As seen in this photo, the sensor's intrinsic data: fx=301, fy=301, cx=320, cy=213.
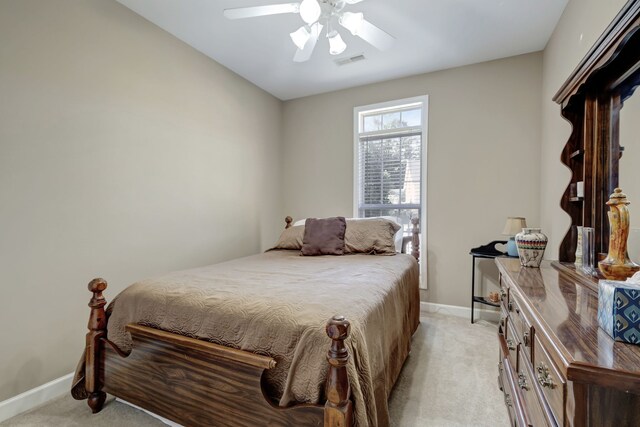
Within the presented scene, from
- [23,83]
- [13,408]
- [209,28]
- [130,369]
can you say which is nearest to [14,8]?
[23,83]

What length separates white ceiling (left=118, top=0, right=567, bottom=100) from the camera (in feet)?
7.51

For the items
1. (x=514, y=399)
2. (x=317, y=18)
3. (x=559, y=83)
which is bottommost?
(x=514, y=399)

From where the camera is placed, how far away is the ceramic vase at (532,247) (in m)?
1.58

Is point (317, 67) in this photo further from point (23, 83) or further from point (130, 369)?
point (130, 369)

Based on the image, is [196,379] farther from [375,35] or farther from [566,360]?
[375,35]

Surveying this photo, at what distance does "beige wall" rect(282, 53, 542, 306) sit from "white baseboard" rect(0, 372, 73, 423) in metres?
2.95

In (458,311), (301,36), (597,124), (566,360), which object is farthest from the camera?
(458,311)

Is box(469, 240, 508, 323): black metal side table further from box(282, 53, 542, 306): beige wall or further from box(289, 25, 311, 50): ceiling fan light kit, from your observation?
box(289, 25, 311, 50): ceiling fan light kit

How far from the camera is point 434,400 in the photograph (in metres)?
1.81

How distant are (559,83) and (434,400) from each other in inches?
98.1

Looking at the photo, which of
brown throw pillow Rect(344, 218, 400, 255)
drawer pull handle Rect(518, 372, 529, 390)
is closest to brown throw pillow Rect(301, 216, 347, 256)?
brown throw pillow Rect(344, 218, 400, 255)

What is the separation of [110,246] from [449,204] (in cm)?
315

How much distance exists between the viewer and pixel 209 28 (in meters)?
2.57

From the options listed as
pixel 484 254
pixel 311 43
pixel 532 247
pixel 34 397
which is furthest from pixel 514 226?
pixel 34 397
